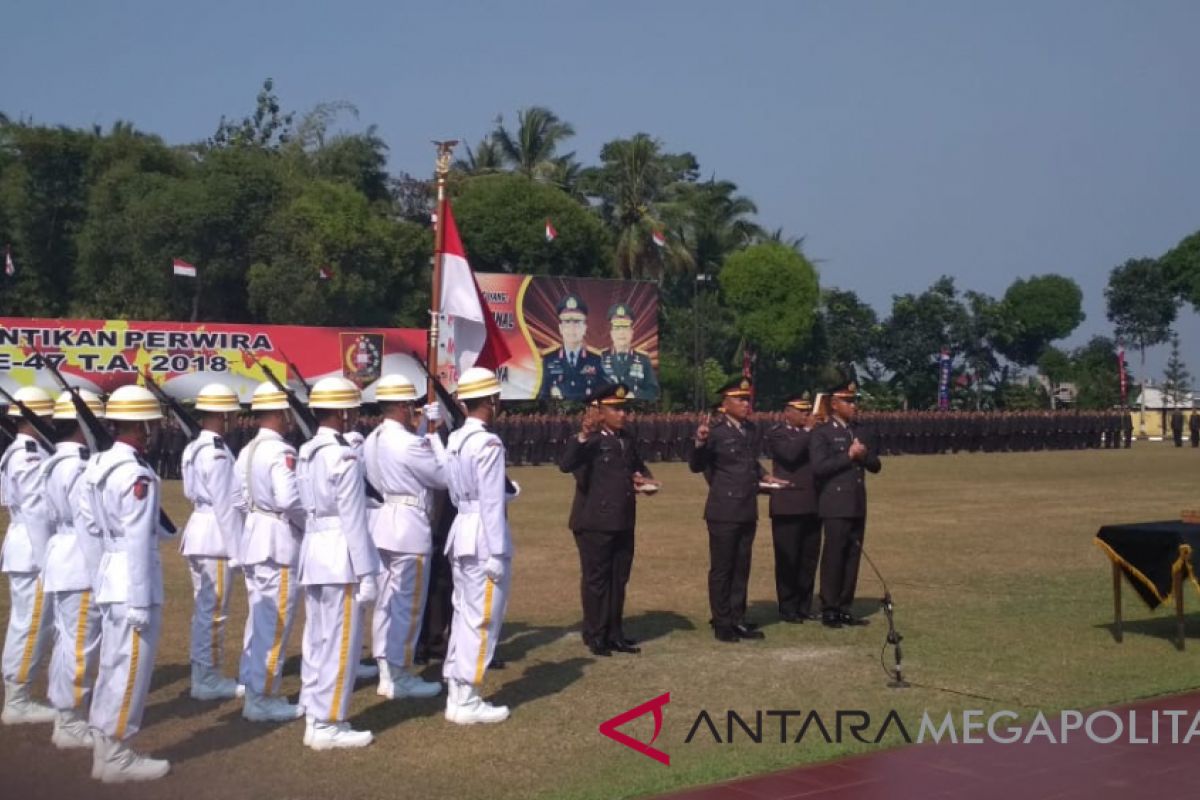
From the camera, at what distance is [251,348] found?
106ft

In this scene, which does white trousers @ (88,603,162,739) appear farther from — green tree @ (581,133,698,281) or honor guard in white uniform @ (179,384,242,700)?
green tree @ (581,133,698,281)

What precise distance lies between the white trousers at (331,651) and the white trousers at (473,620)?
0.62m

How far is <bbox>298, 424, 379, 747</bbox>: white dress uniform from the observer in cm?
694

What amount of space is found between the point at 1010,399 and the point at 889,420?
66.3 ft

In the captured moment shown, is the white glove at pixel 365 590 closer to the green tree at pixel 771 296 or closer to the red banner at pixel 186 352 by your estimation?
the red banner at pixel 186 352

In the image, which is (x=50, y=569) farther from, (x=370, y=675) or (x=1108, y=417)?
(x=1108, y=417)

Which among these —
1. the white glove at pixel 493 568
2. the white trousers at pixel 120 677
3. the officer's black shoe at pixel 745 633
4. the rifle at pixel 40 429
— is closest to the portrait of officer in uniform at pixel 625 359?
the officer's black shoe at pixel 745 633

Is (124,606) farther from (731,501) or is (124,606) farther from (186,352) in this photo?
(186,352)

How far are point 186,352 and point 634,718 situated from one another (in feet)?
86.2

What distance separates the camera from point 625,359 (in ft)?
126

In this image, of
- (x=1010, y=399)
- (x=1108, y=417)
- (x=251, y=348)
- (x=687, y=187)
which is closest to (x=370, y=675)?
(x=251, y=348)

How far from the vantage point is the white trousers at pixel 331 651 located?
692cm

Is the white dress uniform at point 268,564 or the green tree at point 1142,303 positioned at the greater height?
the green tree at point 1142,303

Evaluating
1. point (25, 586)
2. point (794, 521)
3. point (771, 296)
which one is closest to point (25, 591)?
point (25, 586)
